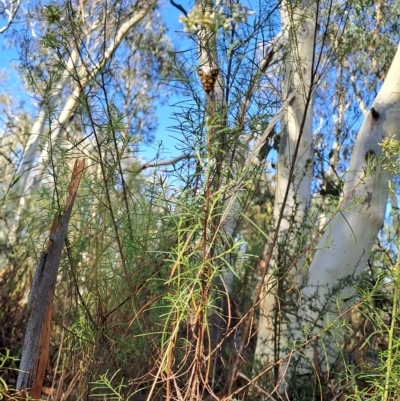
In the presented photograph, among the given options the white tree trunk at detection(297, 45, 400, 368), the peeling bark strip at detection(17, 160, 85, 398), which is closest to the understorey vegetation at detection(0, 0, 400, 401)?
the peeling bark strip at detection(17, 160, 85, 398)

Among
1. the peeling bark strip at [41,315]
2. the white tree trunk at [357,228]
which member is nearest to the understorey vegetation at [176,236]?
the peeling bark strip at [41,315]

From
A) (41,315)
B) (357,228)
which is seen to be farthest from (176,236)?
(357,228)

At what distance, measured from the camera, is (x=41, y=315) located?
139cm

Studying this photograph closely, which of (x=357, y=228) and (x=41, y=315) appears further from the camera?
(x=357, y=228)

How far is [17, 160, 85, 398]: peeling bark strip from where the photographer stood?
1.36 metres

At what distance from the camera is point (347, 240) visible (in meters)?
2.72

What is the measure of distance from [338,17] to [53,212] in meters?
1.16

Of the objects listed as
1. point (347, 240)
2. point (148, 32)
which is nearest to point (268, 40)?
point (347, 240)

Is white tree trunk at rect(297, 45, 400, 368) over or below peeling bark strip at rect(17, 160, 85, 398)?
over

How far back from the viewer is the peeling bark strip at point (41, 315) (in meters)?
1.36

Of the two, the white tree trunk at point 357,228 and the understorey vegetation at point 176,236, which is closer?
the understorey vegetation at point 176,236

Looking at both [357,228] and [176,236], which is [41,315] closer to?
[176,236]

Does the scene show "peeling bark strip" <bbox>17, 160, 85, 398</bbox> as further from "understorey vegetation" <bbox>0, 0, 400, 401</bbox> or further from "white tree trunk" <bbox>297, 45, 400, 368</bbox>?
"white tree trunk" <bbox>297, 45, 400, 368</bbox>

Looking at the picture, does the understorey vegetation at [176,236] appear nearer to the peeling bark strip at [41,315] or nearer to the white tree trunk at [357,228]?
the peeling bark strip at [41,315]
